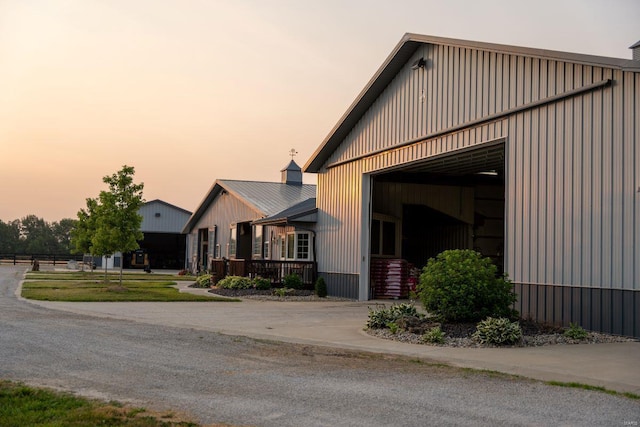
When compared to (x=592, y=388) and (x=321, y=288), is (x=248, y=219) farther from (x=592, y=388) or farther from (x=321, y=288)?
(x=592, y=388)

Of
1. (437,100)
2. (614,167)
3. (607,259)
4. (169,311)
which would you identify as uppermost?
(437,100)

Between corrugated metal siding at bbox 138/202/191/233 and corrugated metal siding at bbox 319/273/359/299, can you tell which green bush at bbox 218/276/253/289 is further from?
corrugated metal siding at bbox 138/202/191/233

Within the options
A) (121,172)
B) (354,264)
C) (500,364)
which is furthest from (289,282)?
(500,364)

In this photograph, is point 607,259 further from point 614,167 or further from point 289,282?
point 289,282

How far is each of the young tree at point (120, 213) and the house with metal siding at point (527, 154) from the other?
7.36 meters

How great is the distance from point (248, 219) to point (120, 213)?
30.9 feet

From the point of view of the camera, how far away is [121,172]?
84.9ft

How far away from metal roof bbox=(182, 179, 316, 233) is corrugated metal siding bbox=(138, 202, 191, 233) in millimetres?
16166

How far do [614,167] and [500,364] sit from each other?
5.12 metres

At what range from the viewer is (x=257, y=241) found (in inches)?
1316

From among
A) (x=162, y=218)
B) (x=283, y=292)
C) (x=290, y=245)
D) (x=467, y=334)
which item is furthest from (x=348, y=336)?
(x=162, y=218)

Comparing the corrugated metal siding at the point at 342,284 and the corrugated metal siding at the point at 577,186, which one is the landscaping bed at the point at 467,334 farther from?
the corrugated metal siding at the point at 342,284

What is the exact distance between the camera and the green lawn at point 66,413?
5.92 meters

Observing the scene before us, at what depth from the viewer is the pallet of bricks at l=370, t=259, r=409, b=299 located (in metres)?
23.7
